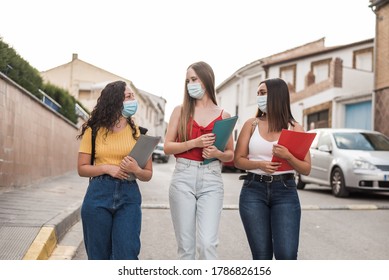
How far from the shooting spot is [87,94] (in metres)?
42.1

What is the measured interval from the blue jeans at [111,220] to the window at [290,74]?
89.4 ft

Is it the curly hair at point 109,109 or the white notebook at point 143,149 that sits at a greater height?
the curly hair at point 109,109

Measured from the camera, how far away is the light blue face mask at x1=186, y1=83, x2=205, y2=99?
357cm

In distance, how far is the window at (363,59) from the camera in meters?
26.8

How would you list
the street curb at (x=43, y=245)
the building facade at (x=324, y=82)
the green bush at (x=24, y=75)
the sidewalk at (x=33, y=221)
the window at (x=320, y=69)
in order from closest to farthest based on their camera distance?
the street curb at (x=43, y=245), the sidewalk at (x=33, y=221), the green bush at (x=24, y=75), the building facade at (x=324, y=82), the window at (x=320, y=69)

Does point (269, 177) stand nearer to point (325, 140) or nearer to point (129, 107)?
point (129, 107)

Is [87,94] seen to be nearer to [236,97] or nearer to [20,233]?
[236,97]

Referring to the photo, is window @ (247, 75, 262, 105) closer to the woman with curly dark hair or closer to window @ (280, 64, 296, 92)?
window @ (280, 64, 296, 92)

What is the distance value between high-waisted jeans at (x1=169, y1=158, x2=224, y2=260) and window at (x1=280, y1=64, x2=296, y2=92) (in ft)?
88.5

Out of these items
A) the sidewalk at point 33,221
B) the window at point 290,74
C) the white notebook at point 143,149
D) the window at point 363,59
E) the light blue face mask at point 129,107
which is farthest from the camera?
the window at point 290,74

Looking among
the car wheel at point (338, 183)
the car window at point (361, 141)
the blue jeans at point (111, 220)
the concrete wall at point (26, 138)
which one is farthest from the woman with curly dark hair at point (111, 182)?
the car window at point (361, 141)

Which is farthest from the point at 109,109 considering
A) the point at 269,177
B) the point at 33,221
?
the point at 33,221

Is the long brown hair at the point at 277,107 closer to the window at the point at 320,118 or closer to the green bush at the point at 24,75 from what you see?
the green bush at the point at 24,75
